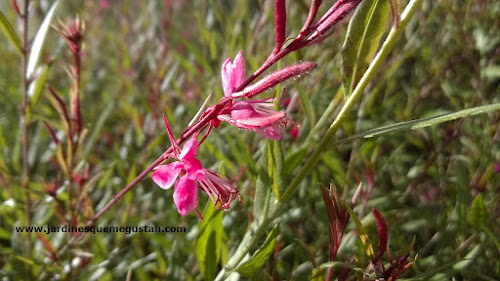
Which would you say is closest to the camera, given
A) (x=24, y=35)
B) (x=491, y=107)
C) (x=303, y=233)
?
(x=491, y=107)

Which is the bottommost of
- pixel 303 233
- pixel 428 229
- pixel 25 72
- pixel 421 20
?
pixel 428 229

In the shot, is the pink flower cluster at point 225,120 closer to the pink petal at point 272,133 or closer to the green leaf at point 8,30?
the pink petal at point 272,133

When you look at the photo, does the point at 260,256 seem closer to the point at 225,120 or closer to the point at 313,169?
the point at 225,120

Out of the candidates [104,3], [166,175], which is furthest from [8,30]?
[104,3]

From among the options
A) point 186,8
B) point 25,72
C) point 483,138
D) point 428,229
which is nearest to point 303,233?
point 428,229

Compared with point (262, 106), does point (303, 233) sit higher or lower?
lower

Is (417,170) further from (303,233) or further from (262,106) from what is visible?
(262,106)
